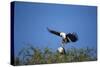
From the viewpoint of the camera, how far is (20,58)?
1.92 m

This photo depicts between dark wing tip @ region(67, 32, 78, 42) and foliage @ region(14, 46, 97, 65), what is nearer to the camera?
foliage @ region(14, 46, 97, 65)

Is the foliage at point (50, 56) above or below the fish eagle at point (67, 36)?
below

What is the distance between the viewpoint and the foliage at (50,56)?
1.94 metres

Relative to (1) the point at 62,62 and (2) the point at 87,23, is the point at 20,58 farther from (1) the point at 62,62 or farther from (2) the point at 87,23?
(2) the point at 87,23

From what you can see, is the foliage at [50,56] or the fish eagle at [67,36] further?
the fish eagle at [67,36]

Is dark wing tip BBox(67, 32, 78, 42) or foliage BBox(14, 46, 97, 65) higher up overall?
dark wing tip BBox(67, 32, 78, 42)

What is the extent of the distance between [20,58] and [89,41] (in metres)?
0.79

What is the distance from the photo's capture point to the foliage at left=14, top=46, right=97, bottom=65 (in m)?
1.94

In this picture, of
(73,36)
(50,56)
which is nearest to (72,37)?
(73,36)

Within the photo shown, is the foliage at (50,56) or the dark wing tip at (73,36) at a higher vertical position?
the dark wing tip at (73,36)

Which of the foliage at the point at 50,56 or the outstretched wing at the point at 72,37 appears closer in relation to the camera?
the foliage at the point at 50,56

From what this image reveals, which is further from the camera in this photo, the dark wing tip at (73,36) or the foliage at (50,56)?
the dark wing tip at (73,36)

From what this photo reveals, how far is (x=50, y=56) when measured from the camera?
2053 mm
